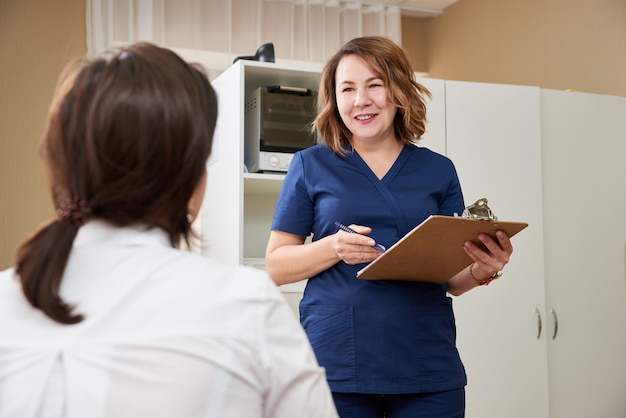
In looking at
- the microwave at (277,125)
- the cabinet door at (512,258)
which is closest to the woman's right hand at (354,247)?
the microwave at (277,125)

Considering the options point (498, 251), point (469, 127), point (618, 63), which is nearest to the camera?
point (498, 251)

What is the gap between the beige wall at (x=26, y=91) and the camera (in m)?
3.94

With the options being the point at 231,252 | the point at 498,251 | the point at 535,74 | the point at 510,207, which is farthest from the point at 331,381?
the point at 535,74

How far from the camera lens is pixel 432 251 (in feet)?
5.42

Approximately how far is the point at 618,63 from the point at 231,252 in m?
2.11

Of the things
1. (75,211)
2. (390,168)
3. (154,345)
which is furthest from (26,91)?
(154,345)

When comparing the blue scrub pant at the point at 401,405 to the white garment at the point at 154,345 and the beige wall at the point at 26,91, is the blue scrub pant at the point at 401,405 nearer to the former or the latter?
the white garment at the point at 154,345

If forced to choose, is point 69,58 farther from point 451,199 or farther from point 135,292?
point 135,292

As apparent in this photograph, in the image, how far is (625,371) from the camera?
3.21 metres

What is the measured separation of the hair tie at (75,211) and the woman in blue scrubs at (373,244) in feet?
2.99

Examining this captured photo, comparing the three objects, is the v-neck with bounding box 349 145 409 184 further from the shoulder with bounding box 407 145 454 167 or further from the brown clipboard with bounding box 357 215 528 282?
the brown clipboard with bounding box 357 215 528 282

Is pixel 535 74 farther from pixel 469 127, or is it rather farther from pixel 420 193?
pixel 420 193

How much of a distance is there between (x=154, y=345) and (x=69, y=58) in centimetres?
373

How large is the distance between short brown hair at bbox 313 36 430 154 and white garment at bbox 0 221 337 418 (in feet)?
3.62
